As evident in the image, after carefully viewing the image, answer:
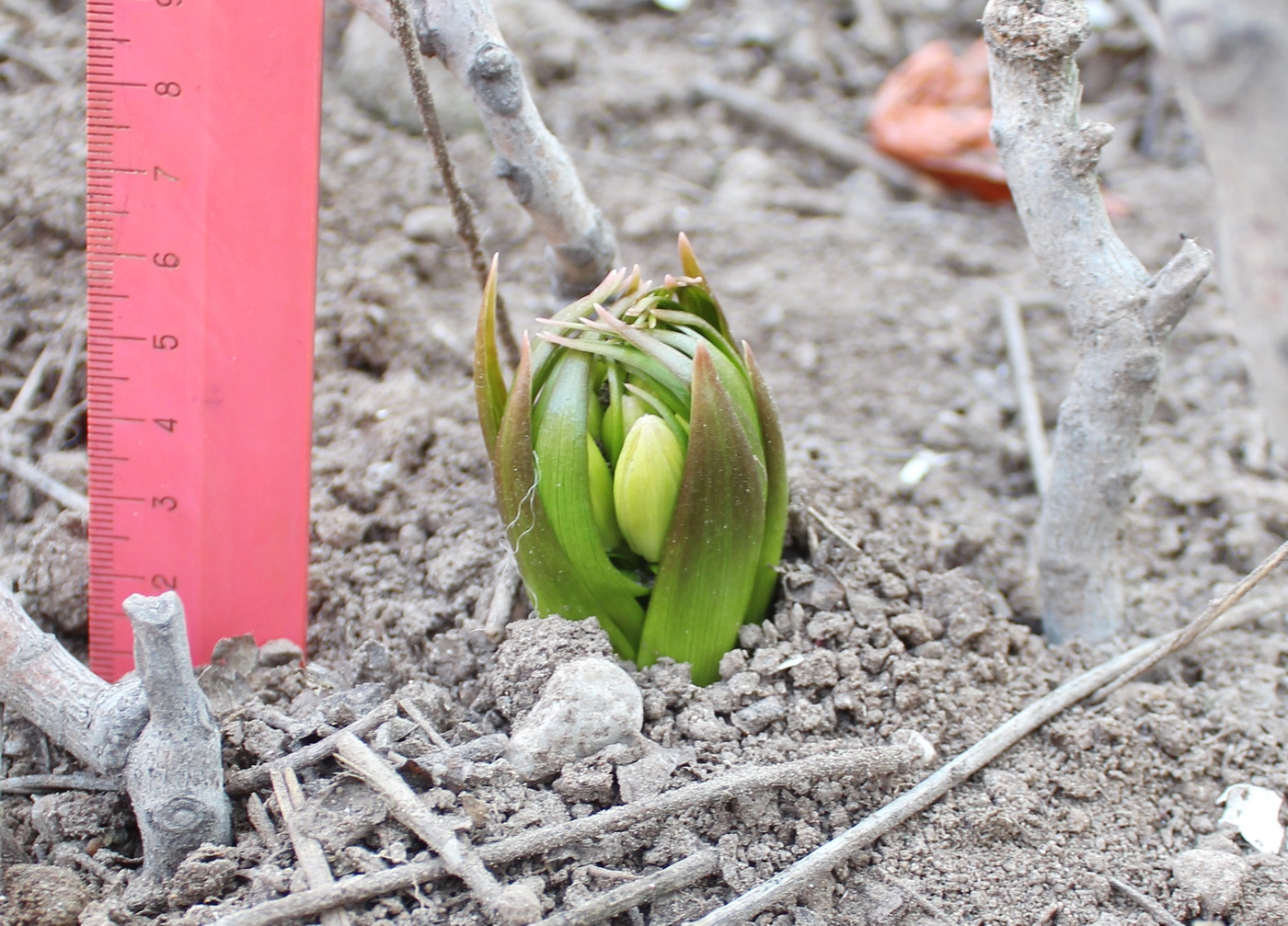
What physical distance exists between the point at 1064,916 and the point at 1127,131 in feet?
10.1

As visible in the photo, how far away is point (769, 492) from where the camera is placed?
1.51 meters

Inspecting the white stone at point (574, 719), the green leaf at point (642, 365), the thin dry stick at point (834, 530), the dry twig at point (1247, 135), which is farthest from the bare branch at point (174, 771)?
the dry twig at point (1247, 135)

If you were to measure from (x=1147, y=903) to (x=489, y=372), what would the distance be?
1.08 meters

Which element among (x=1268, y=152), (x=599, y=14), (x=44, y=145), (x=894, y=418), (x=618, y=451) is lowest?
(x=894, y=418)

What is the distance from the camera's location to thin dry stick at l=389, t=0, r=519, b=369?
149 centimetres

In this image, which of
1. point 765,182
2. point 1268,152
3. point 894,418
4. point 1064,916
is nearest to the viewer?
point 1268,152

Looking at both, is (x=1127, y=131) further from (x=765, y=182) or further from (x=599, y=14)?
(x=599, y=14)

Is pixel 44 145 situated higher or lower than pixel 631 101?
lower

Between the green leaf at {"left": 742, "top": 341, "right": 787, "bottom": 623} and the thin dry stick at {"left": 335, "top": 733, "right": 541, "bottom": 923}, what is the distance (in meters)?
0.59

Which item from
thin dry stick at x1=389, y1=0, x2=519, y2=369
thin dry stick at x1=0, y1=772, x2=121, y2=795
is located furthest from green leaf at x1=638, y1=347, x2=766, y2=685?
thin dry stick at x1=0, y1=772, x2=121, y2=795

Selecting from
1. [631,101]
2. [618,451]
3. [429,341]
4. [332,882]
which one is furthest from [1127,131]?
[332,882]

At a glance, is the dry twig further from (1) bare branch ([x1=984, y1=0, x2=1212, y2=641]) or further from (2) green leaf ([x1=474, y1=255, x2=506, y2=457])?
(2) green leaf ([x1=474, y1=255, x2=506, y2=457])

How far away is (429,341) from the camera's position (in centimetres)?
235

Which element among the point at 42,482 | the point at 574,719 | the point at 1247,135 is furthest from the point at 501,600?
the point at 1247,135
